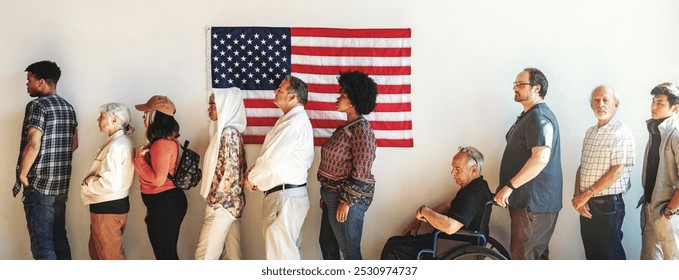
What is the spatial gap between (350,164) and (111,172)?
5.45 feet

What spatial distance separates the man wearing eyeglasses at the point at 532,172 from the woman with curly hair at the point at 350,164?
0.97 meters

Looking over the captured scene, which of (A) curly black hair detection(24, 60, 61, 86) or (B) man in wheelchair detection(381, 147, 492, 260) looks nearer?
(B) man in wheelchair detection(381, 147, 492, 260)

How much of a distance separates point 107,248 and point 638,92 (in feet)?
13.3

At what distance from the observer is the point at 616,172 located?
3.66 meters

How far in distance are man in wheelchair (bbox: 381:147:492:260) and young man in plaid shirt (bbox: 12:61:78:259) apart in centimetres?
245

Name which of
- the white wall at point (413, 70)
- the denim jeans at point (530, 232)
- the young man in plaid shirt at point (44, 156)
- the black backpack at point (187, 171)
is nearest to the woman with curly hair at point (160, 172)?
the black backpack at point (187, 171)

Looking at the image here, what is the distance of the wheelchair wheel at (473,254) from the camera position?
356 centimetres

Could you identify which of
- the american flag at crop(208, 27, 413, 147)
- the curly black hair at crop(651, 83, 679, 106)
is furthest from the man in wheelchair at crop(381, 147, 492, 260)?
the curly black hair at crop(651, 83, 679, 106)

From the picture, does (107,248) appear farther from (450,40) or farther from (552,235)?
(552,235)

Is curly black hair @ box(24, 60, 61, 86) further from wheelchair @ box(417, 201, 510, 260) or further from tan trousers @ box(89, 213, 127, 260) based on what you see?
wheelchair @ box(417, 201, 510, 260)

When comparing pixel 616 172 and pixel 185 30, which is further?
pixel 185 30

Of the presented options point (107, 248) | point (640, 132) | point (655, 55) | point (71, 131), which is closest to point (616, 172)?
point (640, 132)

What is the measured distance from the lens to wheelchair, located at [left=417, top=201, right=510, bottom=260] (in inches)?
141

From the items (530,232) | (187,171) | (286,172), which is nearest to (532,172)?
(530,232)
